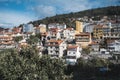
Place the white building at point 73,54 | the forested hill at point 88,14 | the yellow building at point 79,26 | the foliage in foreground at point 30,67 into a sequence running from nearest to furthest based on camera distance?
the foliage in foreground at point 30,67 → the white building at point 73,54 → the yellow building at point 79,26 → the forested hill at point 88,14

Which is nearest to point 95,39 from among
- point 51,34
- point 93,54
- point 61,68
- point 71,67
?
point 51,34

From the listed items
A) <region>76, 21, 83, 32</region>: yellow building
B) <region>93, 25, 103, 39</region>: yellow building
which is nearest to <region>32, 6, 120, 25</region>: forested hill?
<region>76, 21, 83, 32</region>: yellow building

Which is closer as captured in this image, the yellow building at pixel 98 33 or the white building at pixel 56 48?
the white building at pixel 56 48

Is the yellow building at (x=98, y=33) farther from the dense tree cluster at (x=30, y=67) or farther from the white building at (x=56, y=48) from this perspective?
the dense tree cluster at (x=30, y=67)

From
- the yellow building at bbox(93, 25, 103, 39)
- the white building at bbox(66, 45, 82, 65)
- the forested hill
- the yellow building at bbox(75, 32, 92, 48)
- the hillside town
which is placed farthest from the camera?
the forested hill

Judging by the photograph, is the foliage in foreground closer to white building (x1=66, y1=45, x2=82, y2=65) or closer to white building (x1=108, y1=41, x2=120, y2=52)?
white building (x1=66, y1=45, x2=82, y2=65)

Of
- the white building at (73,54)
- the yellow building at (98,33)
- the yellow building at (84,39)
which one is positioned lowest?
the white building at (73,54)

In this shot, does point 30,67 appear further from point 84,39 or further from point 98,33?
point 98,33

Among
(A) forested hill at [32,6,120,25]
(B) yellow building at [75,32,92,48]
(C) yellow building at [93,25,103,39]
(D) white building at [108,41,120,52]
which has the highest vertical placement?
(A) forested hill at [32,6,120,25]

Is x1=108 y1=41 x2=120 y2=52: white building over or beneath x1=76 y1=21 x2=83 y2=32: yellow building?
beneath

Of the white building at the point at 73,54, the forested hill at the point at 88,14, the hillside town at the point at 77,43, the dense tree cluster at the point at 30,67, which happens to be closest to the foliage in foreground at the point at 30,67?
the dense tree cluster at the point at 30,67

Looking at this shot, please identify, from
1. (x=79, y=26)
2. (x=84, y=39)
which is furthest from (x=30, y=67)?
(x=79, y=26)

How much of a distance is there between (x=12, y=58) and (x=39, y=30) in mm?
43945

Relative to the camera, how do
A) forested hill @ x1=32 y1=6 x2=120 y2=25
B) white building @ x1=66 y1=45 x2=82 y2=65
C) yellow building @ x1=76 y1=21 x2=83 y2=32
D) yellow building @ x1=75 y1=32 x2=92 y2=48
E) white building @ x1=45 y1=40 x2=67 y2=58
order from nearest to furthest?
white building @ x1=66 y1=45 x2=82 y2=65 → white building @ x1=45 y1=40 x2=67 y2=58 → yellow building @ x1=75 y1=32 x2=92 y2=48 → yellow building @ x1=76 y1=21 x2=83 y2=32 → forested hill @ x1=32 y1=6 x2=120 y2=25
